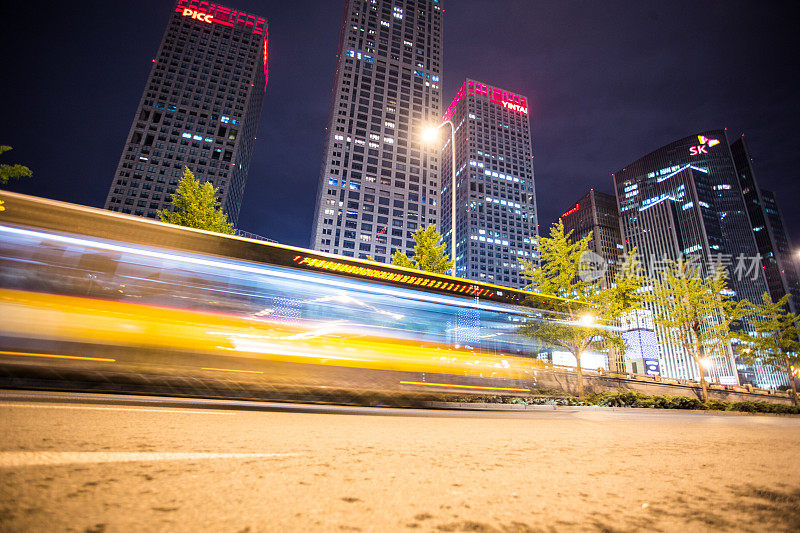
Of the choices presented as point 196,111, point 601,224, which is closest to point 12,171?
point 196,111

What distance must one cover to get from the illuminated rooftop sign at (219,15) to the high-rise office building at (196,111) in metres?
0.32

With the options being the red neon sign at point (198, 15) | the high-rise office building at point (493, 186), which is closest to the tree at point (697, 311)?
the high-rise office building at point (493, 186)

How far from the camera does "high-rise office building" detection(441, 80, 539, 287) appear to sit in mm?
111062

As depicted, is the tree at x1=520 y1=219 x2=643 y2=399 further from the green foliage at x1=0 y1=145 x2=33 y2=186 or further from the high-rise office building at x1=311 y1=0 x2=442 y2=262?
the high-rise office building at x1=311 y1=0 x2=442 y2=262

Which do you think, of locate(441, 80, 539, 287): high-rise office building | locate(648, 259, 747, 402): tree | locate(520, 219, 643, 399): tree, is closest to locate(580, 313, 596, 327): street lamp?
locate(520, 219, 643, 399): tree

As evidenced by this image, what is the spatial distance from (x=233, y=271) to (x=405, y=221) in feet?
265

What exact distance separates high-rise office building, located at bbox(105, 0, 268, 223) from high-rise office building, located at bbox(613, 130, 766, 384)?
135113 millimetres

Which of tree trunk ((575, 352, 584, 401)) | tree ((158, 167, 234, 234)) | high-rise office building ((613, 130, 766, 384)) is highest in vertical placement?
high-rise office building ((613, 130, 766, 384))

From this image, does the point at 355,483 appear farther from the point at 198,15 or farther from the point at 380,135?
the point at 198,15

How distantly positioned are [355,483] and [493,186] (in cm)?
12825

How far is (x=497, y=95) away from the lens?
136 m

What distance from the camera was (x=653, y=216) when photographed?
360ft

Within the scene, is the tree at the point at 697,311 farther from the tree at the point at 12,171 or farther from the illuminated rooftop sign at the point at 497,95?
the illuminated rooftop sign at the point at 497,95

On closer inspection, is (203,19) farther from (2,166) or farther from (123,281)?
(123,281)
